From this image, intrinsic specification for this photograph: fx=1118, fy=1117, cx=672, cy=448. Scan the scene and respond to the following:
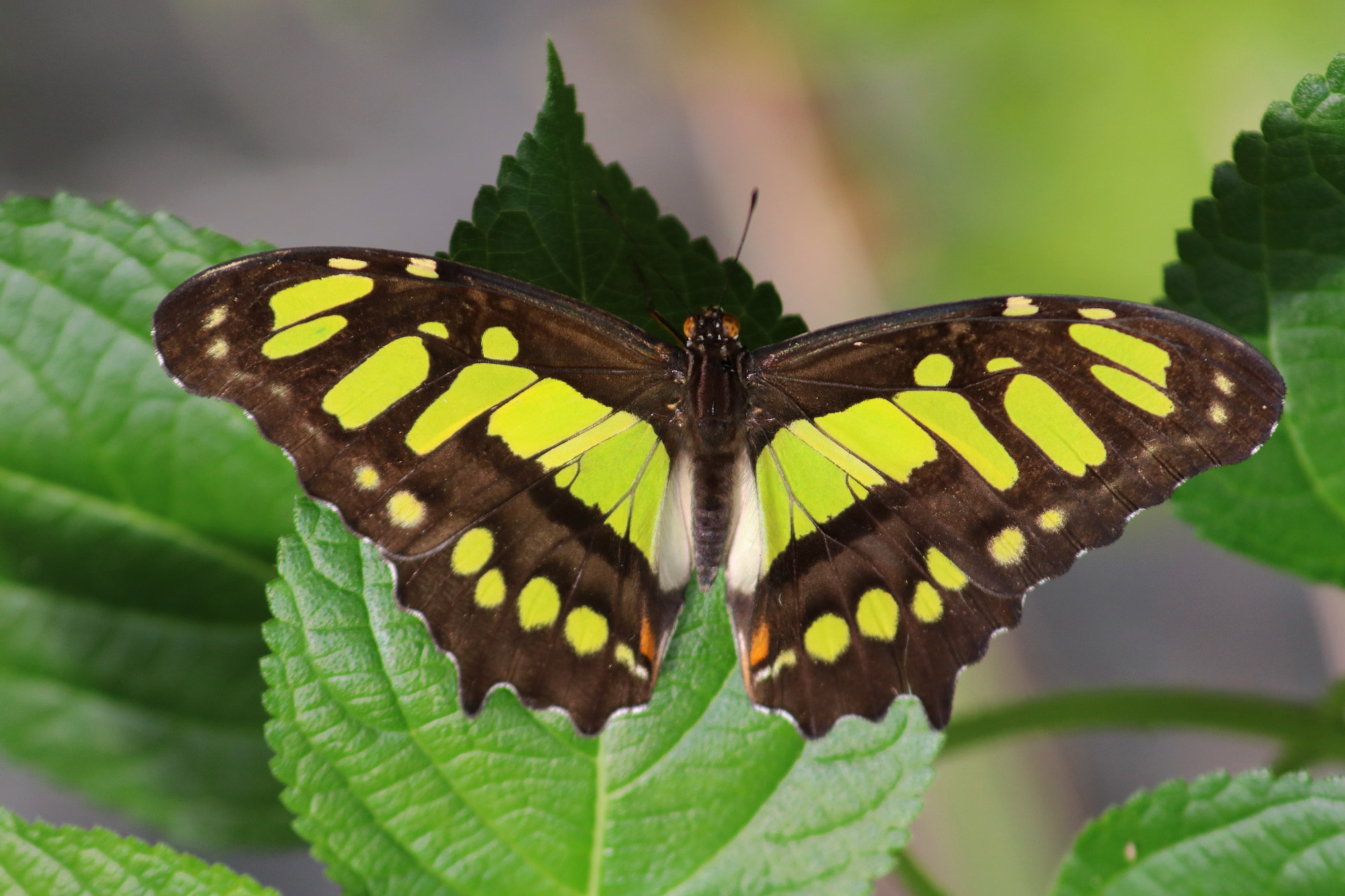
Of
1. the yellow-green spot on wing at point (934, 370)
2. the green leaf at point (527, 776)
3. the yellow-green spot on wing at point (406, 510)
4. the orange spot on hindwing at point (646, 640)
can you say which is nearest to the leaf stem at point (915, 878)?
the green leaf at point (527, 776)

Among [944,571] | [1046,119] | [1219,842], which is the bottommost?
[1219,842]

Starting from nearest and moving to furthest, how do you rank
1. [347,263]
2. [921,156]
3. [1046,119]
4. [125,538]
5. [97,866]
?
[97,866], [347,263], [125,538], [1046,119], [921,156]

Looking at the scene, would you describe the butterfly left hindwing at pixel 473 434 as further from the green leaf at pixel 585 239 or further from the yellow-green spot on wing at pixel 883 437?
the yellow-green spot on wing at pixel 883 437

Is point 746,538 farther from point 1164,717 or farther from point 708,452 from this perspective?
point 1164,717

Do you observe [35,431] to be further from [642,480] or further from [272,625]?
[642,480]

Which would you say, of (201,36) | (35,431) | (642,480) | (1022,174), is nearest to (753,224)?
(1022,174)

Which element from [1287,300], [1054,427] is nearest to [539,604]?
[1054,427]
